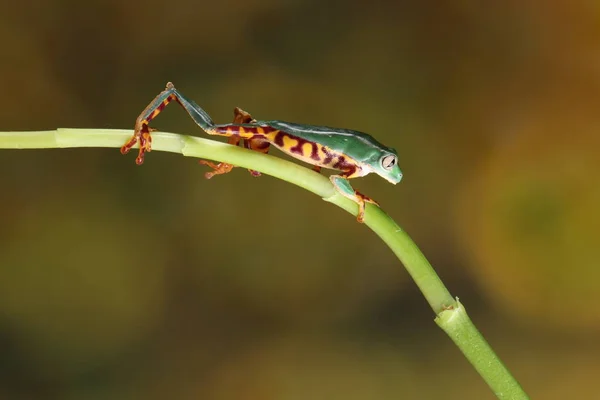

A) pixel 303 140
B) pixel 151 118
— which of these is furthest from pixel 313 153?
pixel 151 118

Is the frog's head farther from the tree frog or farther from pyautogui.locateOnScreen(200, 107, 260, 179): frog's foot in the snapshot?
pyautogui.locateOnScreen(200, 107, 260, 179): frog's foot

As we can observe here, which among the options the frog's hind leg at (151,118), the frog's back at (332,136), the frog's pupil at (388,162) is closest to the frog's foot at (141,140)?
the frog's hind leg at (151,118)

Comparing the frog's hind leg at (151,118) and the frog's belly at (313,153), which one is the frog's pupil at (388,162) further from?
the frog's hind leg at (151,118)

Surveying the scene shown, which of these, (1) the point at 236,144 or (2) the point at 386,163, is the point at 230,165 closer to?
(1) the point at 236,144

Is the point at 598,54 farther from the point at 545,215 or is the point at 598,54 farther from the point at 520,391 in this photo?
the point at 520,391

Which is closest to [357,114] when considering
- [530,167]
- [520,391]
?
[530,167]
